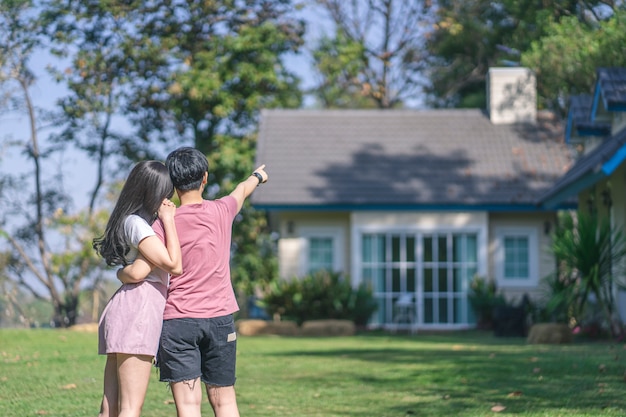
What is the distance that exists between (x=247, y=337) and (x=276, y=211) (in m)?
4.90

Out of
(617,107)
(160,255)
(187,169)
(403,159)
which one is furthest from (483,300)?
(160,255)

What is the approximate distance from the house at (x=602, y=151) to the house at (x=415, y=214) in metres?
2.28

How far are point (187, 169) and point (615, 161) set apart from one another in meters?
10.9

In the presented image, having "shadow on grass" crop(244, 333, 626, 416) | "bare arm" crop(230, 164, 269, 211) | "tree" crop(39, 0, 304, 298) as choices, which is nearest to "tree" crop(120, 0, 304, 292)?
"tree" crop(39, 0, 304, 298)

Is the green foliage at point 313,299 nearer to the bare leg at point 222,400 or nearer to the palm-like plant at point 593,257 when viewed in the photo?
the palm-like plant at point 593,257

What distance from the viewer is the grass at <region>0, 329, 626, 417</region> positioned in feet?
26.2

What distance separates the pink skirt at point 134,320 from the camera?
5.25 metres

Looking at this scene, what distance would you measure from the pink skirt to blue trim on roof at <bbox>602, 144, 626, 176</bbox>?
1099 centimetres

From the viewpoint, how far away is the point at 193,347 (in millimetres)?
5375

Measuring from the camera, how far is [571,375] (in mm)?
9648

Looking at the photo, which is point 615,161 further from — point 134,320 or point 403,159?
point 134,320

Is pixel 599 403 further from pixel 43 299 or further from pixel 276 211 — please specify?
pixel 43 299

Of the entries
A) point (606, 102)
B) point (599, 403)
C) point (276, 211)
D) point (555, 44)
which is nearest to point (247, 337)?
point (276, 211)

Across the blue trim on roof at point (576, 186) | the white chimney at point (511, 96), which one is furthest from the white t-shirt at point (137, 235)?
the white chimney at point (511, 96)
